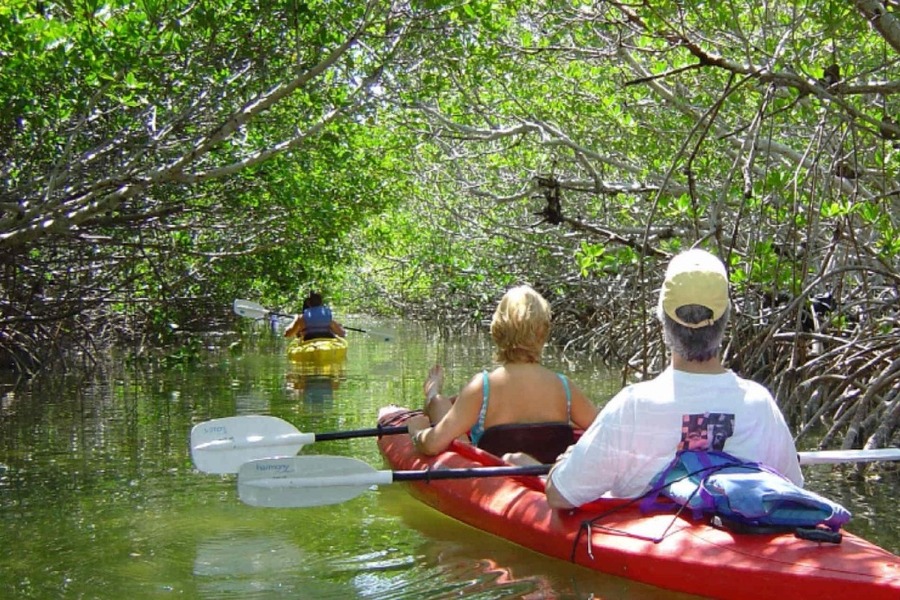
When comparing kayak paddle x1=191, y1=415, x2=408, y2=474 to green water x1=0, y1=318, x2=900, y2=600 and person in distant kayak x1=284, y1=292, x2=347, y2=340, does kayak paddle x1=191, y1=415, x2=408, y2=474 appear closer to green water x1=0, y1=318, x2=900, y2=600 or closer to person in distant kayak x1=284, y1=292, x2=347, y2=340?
green water x1=0, y1=318, x2=900, y2=600

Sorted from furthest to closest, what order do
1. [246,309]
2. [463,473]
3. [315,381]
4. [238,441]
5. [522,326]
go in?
[246,309] → [315,381] → [238,441] → [522,326] → [463,473]

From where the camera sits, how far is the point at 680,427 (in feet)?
11.2

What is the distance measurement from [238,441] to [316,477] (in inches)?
44.7

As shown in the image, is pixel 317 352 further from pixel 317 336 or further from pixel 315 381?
pixel 315 381

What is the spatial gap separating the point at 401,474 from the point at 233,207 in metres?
7.68

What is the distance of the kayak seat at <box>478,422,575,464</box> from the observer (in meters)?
4.74

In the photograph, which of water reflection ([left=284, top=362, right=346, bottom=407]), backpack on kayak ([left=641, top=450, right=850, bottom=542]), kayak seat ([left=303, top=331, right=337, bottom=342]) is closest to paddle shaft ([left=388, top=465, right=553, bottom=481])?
backpack on kayak ([left=641, top=450, right=850, bottom=542])

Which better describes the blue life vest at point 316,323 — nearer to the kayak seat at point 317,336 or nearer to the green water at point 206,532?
the kayak seat at point 317,336

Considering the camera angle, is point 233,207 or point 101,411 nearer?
point 101,411

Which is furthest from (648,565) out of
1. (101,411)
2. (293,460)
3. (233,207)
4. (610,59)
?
(233,207)

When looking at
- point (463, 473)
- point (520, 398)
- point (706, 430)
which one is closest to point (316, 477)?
point (463, 473)

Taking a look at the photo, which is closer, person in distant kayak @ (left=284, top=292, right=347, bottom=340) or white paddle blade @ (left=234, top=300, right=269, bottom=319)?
white paddle blade @ (left=234, top=300, right=269, bottom=319)

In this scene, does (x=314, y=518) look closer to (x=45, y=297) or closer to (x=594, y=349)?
(x=45, y=297)

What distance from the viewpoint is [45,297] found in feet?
38.3
